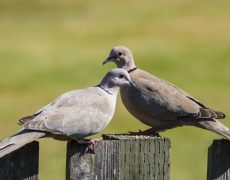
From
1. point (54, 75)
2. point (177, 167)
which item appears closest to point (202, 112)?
point (177, 167)

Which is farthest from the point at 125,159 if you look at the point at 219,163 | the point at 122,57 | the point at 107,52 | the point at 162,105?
the point at 107,52

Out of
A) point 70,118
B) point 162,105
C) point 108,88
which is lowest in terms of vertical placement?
point 70,118

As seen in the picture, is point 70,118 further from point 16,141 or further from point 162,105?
point 162,105

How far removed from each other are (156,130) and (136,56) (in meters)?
20.3

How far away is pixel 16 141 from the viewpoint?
194 inches

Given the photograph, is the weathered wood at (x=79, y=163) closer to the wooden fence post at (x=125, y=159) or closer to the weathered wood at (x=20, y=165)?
the wooden fence post at (x=125, y=159)

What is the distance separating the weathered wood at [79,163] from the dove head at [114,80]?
1.13m

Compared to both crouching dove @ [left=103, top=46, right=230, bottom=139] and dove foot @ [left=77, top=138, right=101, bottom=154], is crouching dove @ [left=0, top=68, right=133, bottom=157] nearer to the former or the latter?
dove foot @ [left=77, top=138, right=101, bottom=154]

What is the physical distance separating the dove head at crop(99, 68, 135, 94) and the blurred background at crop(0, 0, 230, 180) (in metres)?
7.34

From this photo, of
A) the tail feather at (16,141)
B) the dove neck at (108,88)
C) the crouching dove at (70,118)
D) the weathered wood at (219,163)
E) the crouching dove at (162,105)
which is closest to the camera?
the tail feather at (16,141)

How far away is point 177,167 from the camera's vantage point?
47.5 ft

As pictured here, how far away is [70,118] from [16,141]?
0.66 metres

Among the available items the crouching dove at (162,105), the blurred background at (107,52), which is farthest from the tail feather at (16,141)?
the blurred background at (107,52)

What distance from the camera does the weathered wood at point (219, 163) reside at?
17.3 ft
